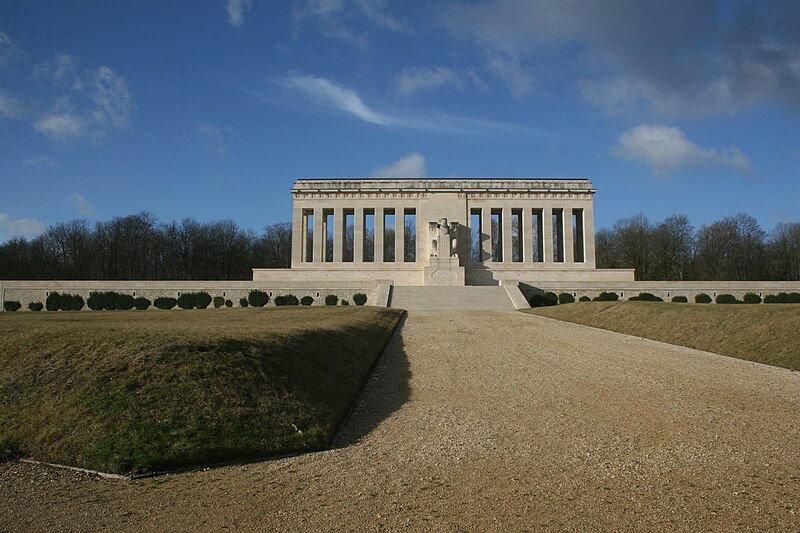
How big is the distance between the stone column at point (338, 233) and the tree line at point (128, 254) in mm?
21592

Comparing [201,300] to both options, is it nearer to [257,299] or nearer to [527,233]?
[257,299]

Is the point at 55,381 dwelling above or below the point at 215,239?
below

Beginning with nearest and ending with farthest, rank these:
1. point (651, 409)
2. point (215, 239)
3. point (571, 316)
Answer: point (651, 409)
point (571, 316)
point (215, 239)

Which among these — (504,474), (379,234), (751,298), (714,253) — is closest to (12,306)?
(379,234)

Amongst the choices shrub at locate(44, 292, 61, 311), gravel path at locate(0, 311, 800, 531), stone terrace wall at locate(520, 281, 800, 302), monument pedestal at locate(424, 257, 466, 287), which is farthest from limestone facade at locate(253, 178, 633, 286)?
gravel path at locate(0, 311, 800, 531)

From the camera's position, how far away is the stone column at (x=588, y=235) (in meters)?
60.7

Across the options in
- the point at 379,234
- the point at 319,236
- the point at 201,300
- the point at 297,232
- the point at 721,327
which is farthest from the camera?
the point at 297,232

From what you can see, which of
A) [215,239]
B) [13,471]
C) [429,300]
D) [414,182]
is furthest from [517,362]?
[215,239]

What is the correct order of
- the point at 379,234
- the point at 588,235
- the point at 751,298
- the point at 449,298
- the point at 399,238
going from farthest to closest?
the point at 399,238 < the point at 379,234 < the point at 588,235 < the point at 751,298 < the point at 449,298

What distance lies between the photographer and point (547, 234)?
204 feet

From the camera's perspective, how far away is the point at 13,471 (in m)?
7.39

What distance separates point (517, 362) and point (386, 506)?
9.90m

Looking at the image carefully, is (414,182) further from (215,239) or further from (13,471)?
(13,471)

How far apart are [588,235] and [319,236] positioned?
2906cm
